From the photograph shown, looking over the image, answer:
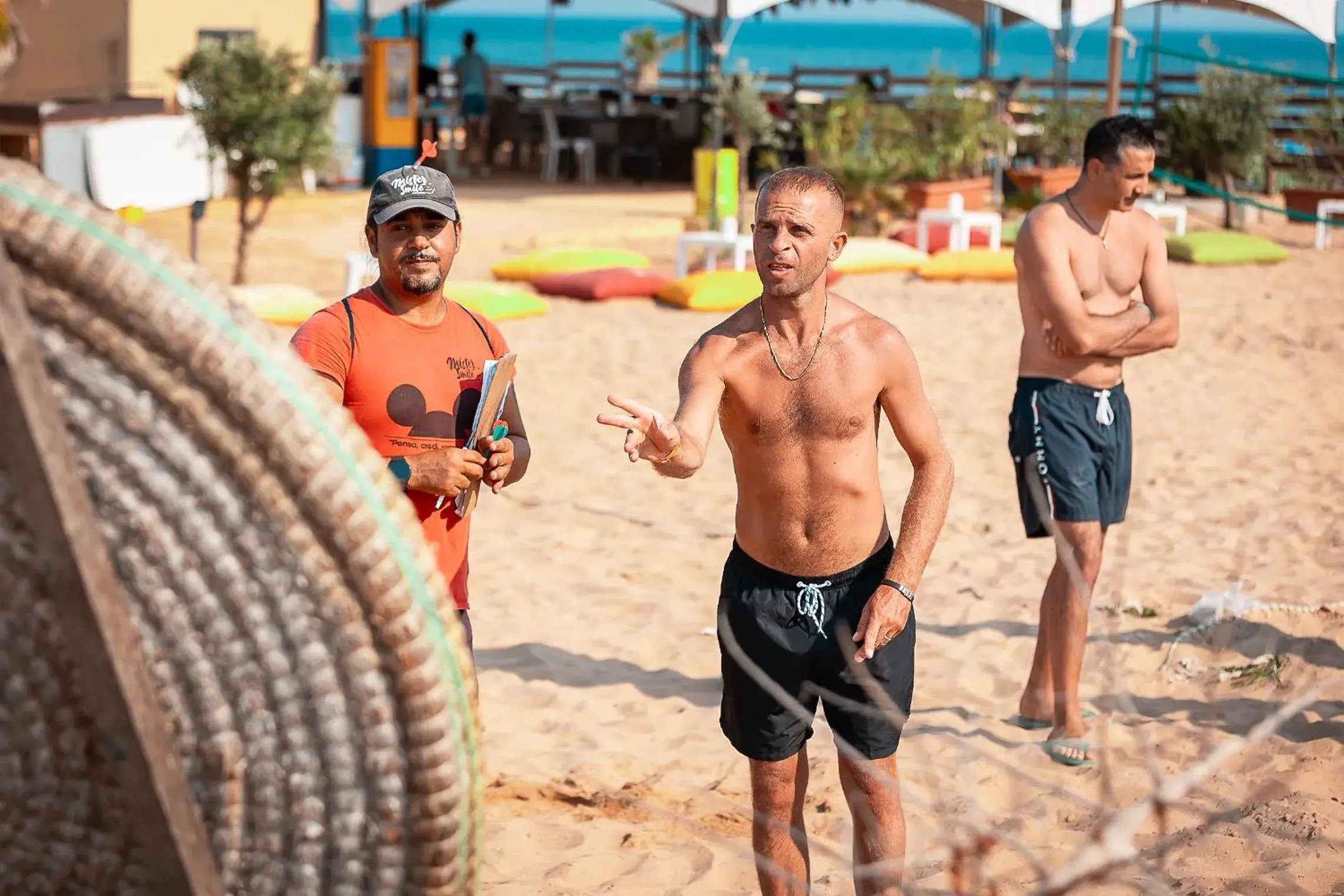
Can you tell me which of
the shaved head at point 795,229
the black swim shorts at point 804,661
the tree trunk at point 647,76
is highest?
the tree trunk at point 647,76

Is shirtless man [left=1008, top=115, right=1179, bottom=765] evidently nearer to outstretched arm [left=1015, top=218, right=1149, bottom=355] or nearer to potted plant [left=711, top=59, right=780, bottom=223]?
outstretched arm [left=1015, top=218, right=1149, bottom=355]

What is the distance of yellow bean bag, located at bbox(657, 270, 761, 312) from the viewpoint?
39.3 ft

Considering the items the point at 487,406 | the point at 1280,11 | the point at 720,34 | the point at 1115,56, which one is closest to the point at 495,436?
the point at 487,406

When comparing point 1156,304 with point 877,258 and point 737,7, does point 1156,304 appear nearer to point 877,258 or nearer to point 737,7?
point 877,258

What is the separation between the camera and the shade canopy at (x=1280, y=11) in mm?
16969

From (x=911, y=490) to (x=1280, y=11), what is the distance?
1636 cm

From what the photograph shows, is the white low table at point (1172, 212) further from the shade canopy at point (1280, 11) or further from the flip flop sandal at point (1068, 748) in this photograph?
the flip flop sandal at point (1068, 748)

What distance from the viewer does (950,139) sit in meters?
17.1

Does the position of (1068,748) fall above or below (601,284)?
below

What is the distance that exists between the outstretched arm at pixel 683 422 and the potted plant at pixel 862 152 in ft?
39.1

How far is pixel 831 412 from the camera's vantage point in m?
3.17

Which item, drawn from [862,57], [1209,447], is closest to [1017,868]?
[1209,447]

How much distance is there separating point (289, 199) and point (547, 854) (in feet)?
49.6

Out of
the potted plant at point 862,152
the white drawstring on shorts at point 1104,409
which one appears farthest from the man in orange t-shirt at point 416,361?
the potted plant at point 862,152
